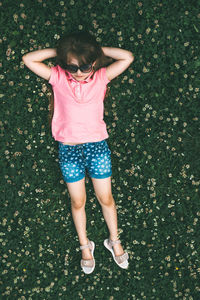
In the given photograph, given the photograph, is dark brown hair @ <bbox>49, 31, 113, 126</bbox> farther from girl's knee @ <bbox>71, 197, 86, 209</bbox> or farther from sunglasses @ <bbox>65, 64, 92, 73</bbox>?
girl's knee @ <bbox>71, 197, 86, 209</bbox>

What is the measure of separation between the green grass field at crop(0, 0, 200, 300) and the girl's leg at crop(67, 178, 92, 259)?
0.51 ft

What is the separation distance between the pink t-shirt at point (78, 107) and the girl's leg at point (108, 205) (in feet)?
1.39

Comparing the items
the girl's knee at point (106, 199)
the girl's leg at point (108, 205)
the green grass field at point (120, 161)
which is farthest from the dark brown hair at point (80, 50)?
the girl's knee at point (106, 199)

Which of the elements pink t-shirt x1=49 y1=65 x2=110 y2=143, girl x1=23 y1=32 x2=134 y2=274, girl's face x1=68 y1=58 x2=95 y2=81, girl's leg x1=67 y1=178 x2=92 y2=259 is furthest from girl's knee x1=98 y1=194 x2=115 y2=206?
girl's face x1=68 y1=58 x2=95 y2=81

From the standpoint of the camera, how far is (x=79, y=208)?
279 cm

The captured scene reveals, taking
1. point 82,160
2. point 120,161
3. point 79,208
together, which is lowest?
point 79,208

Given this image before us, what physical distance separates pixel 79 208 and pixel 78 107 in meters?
1.01

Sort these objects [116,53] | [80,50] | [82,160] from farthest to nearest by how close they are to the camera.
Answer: [82,160] < [116,53] < [80,50]

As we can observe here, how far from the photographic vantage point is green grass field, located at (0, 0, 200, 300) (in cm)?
264

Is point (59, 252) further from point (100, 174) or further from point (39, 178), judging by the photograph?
point (100, 174)

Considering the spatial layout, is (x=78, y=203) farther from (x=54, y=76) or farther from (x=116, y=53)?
(x=116, y=53)

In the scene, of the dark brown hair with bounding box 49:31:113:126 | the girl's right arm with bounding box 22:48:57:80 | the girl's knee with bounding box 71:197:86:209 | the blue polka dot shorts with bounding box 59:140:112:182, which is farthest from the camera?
the girl's knee with bounding box 71:197:86:209

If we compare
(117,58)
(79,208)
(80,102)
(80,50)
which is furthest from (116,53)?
(79,208)

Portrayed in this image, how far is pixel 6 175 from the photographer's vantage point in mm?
2949
